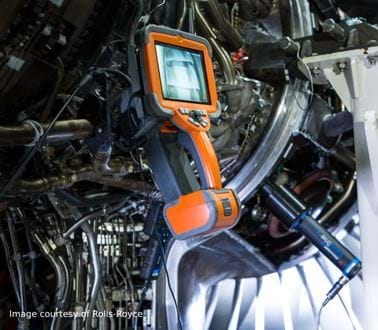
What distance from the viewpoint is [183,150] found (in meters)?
1.28

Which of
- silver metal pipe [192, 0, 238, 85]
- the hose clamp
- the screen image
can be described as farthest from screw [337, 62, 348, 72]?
the hose clamp

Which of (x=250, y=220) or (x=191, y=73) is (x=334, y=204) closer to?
(x=250, y=220)

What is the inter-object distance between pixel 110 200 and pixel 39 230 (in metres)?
0.24

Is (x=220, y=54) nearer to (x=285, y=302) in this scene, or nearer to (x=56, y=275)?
(x=56, y=275)

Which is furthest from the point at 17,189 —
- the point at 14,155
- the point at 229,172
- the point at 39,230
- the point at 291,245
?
the point at 291,245

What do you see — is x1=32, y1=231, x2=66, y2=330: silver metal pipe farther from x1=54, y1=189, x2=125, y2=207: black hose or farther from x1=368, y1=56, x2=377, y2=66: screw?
x1=368, y1=56, x2=377, y2=66: screw

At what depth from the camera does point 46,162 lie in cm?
146

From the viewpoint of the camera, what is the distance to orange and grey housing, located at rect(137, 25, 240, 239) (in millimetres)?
1154

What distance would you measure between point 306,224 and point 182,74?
3.06 feet

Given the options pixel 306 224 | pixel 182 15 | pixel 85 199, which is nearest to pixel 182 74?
pixel 182 15

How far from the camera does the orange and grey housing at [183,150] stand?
1154 mm

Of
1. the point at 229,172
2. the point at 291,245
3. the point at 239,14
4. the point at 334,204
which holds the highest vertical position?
the point at 239,14

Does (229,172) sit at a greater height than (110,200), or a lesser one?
greater

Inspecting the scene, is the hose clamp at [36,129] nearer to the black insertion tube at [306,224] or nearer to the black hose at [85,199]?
the black hose at [85,199]
